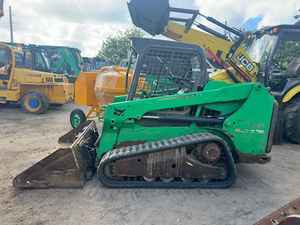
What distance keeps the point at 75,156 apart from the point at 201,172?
1.54 meters

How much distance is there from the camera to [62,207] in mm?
3213

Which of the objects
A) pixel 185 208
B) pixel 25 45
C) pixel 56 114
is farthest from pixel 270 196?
pixel 25 45

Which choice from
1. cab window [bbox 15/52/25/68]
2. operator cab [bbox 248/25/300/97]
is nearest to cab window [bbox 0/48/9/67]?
cab window [bbox 15/52/25/68]

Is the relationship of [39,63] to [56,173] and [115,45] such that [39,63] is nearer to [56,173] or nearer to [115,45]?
[56,173]

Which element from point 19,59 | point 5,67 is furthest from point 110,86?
point 19,59

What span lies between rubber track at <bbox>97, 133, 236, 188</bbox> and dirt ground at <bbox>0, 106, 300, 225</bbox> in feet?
0.28

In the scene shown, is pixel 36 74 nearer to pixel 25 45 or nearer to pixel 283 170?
pixel 25 45

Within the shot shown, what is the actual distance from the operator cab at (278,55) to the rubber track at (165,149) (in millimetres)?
3232

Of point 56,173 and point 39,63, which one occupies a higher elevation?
point 39,63

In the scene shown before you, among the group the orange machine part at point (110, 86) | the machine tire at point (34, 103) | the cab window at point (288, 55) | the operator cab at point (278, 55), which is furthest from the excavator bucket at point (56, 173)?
the machine tire at point (34, 103)

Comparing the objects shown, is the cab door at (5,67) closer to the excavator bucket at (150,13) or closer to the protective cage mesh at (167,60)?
the excavator bucket at (150,13)

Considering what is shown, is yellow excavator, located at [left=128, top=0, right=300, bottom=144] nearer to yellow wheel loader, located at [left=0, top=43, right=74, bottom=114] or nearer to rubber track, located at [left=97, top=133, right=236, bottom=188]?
rubber track, located at [left=97, top=133, right=236, bottom=188]

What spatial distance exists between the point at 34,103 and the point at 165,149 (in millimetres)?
7533

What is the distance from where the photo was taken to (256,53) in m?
6.85
